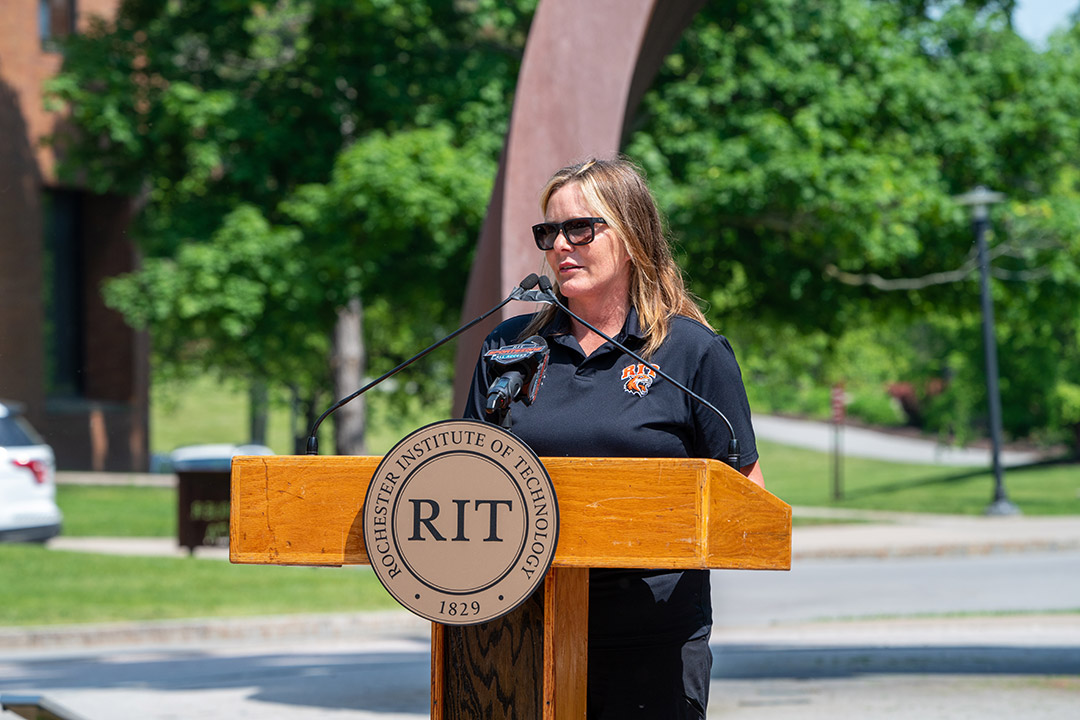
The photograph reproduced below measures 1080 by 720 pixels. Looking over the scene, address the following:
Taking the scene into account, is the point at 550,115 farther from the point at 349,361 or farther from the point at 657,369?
the point at 349,361

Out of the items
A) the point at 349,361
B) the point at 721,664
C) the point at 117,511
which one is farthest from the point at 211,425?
the point at 721,664

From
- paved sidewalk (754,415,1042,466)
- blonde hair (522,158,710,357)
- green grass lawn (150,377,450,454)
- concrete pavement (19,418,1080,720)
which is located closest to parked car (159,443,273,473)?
green grass lawn (150,377,450,454)

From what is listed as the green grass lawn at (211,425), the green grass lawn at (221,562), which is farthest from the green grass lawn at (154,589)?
the green grass lawn at (211,425)

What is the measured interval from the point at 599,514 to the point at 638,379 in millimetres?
403

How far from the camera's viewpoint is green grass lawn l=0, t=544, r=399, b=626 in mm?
11047

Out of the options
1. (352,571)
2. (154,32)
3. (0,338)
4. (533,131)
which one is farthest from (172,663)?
(0,338)

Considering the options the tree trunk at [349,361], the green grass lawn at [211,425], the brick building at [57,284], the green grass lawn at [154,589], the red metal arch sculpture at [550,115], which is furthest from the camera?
the green grass lawn at [211,425]

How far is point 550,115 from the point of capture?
19.0 ft

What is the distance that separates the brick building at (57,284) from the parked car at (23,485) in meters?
8.82

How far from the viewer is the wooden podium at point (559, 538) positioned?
2.24 meters

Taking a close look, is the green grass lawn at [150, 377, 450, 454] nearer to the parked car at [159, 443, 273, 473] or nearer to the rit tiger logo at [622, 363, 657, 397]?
the parked car at [159, 443, 273, 473]

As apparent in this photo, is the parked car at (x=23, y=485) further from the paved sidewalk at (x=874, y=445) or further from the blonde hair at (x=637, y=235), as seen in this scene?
the paved sidewalk at (x=874, y=445)

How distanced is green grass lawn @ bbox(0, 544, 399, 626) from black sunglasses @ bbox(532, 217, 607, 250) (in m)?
9.00

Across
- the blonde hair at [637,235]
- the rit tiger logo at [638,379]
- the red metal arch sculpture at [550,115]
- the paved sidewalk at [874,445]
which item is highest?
the red metal arch sculpture at [550,115]
